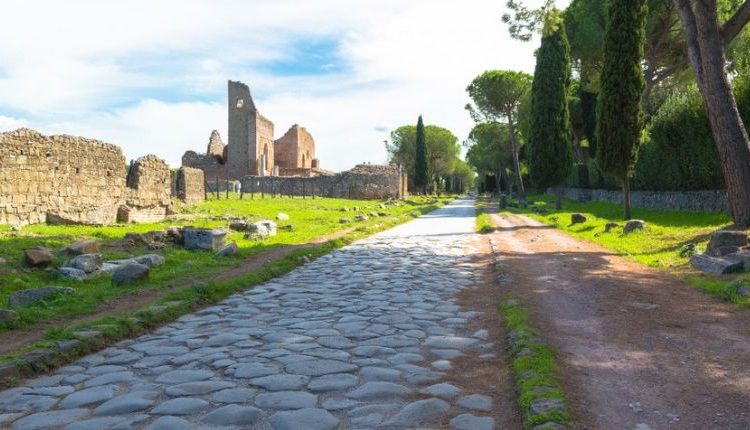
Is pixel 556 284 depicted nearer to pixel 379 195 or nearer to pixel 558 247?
pixel 558 247

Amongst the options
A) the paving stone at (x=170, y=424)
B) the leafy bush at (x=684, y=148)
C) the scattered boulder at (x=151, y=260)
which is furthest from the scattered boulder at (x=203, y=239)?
the leafy bush at (x=684, y=148)

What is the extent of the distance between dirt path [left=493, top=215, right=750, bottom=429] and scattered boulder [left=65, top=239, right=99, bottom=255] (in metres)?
7.07

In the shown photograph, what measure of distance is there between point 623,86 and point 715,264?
37.3 feet

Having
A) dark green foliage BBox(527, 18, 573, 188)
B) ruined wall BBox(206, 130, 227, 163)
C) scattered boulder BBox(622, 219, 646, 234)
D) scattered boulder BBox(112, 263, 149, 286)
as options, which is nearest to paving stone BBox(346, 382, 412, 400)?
scattered boulder BBox(112, 263, 149, 286)

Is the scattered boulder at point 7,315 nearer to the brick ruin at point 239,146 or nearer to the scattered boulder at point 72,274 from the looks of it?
the scattered boulder at point 72,274

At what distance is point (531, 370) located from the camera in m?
4.18

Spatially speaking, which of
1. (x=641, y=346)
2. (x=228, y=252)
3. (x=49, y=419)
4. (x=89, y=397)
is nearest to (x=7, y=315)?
(x=89, y=397)

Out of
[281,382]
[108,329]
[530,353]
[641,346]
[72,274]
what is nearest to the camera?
[281,382]

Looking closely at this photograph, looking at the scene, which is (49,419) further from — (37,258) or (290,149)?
(290,149)

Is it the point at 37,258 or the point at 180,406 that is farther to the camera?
the point at 37,258

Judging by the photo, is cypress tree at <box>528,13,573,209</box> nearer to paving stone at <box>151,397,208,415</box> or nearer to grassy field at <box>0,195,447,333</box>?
grassy field at <box>0,195,447,333</box>

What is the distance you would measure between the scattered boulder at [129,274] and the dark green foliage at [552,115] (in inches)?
956

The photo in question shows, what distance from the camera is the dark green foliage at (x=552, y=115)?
28875mm

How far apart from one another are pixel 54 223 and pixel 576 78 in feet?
107
